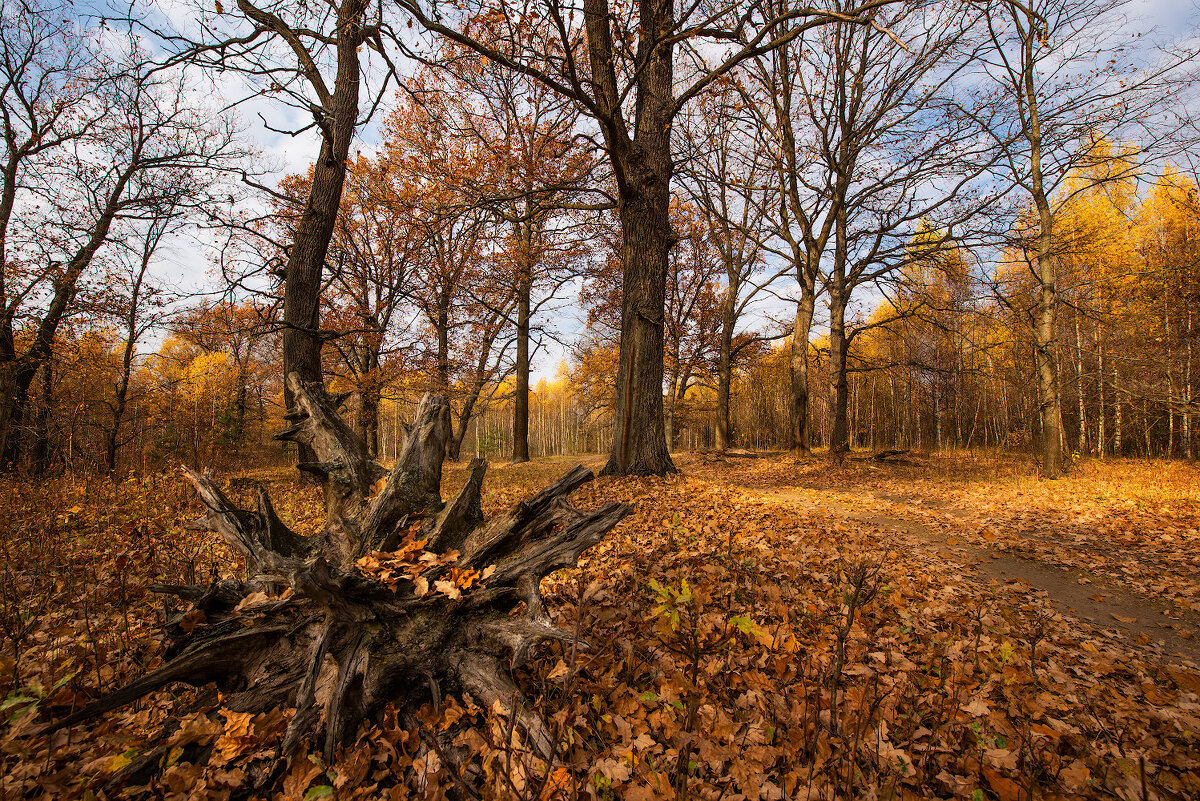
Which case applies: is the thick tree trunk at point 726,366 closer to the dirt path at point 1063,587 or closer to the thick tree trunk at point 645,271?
the thick tree trunk at point 645,271

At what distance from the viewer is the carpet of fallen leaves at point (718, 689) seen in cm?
197

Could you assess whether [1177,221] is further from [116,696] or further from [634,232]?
[116,696]

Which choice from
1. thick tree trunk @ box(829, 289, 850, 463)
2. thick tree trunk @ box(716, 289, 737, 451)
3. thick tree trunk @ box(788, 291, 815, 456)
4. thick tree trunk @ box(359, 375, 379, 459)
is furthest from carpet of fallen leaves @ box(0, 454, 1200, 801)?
thick tree trunk @ box(716, 289, 737, 451)

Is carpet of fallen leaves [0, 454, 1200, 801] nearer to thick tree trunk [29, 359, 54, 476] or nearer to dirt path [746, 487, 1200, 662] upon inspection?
dirt path [746, 487, 1200, 662]

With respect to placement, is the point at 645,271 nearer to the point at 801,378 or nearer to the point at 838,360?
the point at 838,360

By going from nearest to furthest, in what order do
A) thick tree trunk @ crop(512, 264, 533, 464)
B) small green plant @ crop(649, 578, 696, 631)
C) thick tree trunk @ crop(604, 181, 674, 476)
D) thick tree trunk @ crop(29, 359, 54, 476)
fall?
small green plant @ crop(649, 578, 696, 631), thick tree trunk @ crop(604, 181, 674, 476), thick tree trunk @ crop(29, 359, 54, 476), thick tree trunk @ crop(512, 264, 533, 464)

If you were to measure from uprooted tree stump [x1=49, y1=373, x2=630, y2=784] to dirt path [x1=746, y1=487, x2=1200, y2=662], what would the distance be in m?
4.26

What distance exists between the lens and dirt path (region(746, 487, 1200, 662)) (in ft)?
11.5

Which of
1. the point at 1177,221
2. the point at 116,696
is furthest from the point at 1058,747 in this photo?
the point at 1177,221

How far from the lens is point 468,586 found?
2.57 metres

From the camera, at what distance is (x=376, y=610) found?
2506 millimetres

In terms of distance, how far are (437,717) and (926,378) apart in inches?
1241

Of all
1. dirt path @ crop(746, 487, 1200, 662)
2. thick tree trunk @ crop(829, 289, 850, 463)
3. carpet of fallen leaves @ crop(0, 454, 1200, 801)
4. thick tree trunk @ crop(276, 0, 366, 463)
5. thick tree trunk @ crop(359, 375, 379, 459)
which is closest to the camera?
carpet of fallen leaves @ crop(0, 454, 1200, 801)

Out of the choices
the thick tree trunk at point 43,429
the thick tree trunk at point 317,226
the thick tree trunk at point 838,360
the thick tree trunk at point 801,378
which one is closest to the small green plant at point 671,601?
the thick tree trunk at point 317,226
